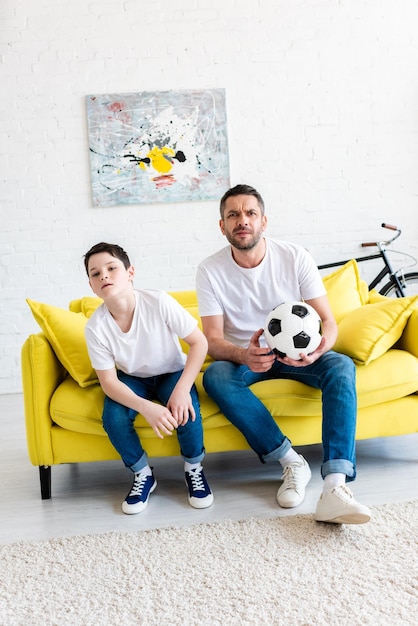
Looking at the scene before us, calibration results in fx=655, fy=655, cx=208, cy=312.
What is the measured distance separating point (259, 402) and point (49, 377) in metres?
0.75

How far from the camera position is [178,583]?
5.41ft

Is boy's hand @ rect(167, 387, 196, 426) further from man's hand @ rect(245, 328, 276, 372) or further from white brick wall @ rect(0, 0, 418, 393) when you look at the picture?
white brick wall @ rect(0, 0, 418, 393)

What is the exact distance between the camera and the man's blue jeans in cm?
203

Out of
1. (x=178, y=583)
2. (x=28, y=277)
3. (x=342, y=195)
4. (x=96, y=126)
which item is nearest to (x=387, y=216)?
(x=342, y=195)

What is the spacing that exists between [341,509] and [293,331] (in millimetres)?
563

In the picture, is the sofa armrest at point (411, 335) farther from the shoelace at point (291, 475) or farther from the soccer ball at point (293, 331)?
the shoelace at point (291, 475)

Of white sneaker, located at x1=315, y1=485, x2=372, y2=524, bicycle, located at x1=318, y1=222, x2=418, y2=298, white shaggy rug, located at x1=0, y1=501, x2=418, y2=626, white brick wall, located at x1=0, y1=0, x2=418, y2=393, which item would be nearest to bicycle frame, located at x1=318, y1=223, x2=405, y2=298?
bicycle, located at x1=318, y1=222, x2=418, y2=298

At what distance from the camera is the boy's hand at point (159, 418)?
2104 millimetres

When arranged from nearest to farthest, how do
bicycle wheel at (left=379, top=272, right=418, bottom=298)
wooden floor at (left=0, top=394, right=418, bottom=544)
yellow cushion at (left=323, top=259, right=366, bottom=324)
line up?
wooden floor at (left=0, top=394, right=418, bottom=544) < yellow cushion at (left=323, top=259, right=366, bottom=324) < bicycle wheel at (left=379, top=272, right=418, bottom=298)

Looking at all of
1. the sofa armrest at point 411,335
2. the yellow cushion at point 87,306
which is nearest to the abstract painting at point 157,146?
the yellow cushion at point 87,306

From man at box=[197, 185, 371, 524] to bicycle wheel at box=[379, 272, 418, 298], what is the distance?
1.91 m

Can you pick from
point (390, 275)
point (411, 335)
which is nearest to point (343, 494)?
point (411, 335)

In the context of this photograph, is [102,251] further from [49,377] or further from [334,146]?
[334,146]

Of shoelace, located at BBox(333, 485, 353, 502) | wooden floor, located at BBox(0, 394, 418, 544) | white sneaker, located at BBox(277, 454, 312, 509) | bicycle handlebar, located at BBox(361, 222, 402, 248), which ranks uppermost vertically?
bicycle handlebar, located at BBox(361, 222, 402, 248)
